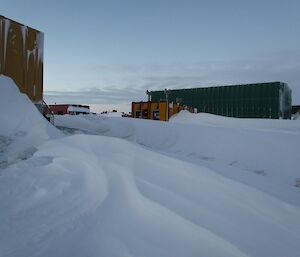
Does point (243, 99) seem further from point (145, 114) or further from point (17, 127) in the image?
point (17, 127)

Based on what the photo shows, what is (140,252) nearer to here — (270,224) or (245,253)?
(245,253)

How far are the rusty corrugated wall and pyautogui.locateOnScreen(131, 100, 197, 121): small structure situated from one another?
15.7 metres

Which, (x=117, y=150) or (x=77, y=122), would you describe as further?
(x=77, y=122)

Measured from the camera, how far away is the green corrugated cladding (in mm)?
35312

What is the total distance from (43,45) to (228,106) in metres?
28.3

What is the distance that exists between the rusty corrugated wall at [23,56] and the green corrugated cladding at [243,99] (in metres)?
26.7

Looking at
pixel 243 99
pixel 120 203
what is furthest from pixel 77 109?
pixel 120 203

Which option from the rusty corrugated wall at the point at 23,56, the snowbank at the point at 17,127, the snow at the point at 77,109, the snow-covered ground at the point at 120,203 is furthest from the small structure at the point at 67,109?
the snow-covered ground at the point at 120,203

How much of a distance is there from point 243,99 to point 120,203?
111 ft

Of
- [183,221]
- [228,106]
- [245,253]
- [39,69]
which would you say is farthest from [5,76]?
[228,106]

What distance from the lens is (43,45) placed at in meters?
12.3

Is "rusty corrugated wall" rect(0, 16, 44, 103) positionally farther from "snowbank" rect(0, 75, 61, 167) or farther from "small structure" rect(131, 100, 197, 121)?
"small structure" rect(131, 100, 197, 121)

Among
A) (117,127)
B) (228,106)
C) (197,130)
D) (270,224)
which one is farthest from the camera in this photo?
(228,106)

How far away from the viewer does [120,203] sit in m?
4.84
